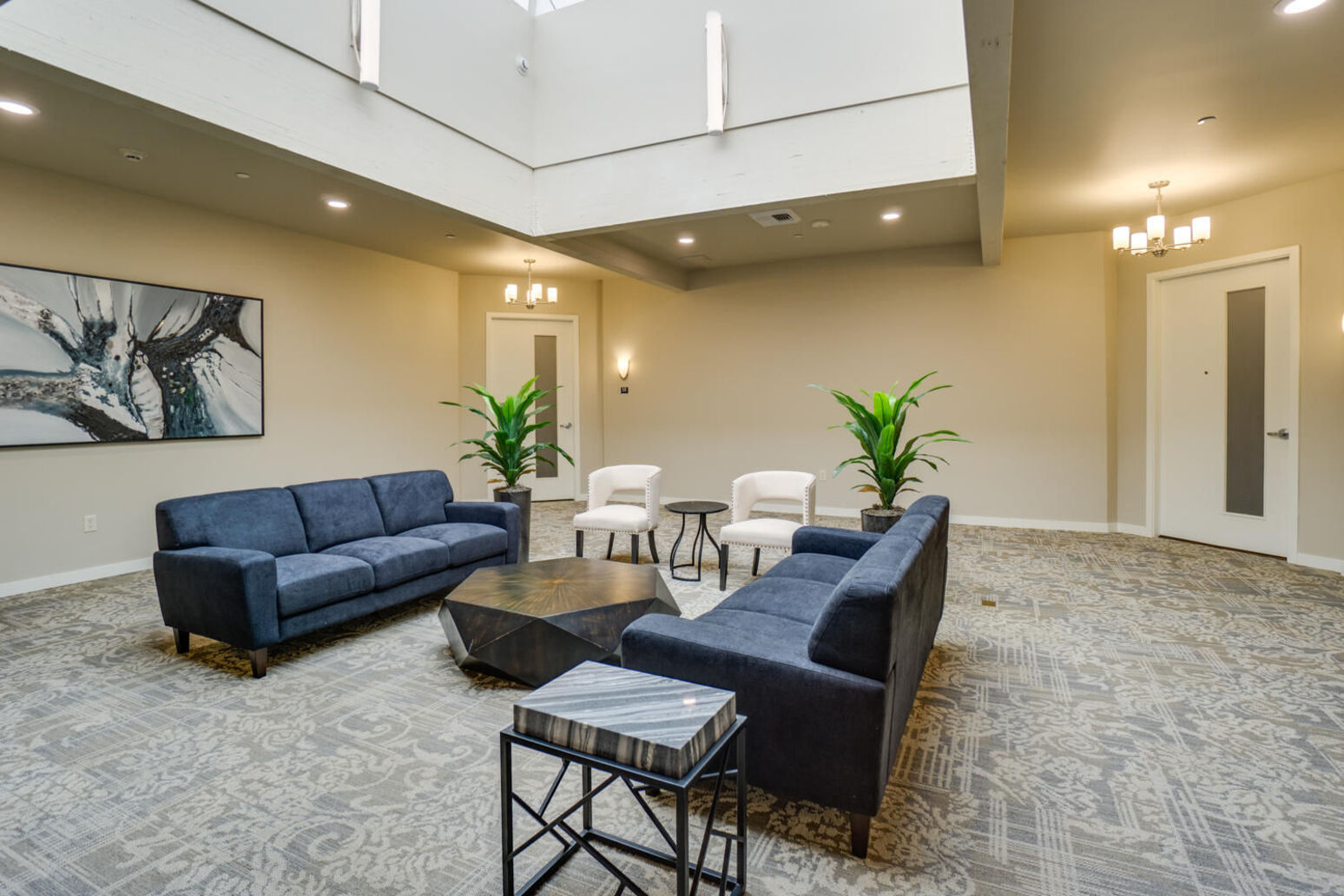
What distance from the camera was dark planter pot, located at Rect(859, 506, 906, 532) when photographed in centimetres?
377

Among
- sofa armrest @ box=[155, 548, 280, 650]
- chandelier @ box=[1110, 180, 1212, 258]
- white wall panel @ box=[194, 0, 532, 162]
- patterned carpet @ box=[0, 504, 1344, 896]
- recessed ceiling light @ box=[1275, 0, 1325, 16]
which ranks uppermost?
white wall panel @ box=[194, 0, 532, 162]

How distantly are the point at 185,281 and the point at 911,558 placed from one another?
5530 mm

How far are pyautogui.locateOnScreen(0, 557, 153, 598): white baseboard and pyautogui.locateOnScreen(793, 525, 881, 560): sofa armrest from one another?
4652mm

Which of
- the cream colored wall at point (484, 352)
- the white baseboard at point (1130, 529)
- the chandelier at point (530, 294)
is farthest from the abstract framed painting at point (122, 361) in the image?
the white baseboard at point (1130, 529)

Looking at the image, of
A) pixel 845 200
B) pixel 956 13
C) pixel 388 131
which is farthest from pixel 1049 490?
pixel 388 131

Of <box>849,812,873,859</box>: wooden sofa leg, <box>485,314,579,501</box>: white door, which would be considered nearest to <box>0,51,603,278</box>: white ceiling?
<box>485,314,579,501</box>: white door

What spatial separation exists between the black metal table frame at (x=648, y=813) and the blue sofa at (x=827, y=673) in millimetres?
238

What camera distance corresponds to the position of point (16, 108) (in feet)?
10.9

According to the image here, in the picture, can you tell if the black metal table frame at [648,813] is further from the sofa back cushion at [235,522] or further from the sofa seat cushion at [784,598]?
the sofa back cushion at [235,522]

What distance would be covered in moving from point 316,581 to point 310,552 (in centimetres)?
66

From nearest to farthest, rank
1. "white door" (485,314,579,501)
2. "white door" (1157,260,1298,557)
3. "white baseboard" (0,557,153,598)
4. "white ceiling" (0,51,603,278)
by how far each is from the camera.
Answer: "white ceiling" (0,51,603,278)
"white baseboard" (0,557,153,598)
"white door" (1157,260,1298,557)
"white door" (485,314,579,501)

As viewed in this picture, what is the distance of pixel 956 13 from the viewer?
4.08m

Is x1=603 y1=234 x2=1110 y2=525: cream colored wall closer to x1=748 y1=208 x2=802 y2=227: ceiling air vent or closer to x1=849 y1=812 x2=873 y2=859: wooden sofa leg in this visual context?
x1=748 y1=208 x2=802 y2=227: ceiling air vent

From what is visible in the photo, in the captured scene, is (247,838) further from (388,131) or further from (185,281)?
(185,281)
